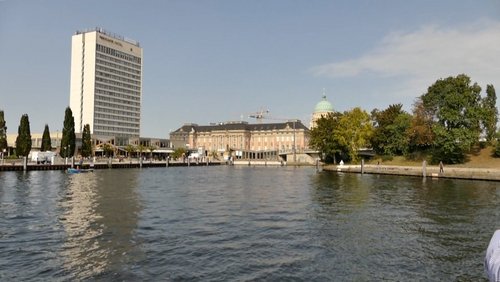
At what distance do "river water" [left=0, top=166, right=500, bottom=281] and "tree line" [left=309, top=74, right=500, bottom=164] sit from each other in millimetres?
55574

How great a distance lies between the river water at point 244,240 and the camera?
1564 cm

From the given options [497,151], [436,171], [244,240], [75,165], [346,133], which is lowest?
[244,240]

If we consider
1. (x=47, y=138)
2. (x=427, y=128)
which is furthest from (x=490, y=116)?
(x=47, y=138)

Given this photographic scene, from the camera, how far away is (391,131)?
10775cm

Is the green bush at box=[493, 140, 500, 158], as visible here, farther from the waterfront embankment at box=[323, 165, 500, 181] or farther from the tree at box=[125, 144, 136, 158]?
the tree at box=[125, 144, 136, 158]

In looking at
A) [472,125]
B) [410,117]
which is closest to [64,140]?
[410,117]

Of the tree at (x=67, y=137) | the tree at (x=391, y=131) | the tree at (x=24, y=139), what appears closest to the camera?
the tree at (x=391, y=131)

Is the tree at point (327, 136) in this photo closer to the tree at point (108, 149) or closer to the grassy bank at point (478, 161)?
the grassy bank at point (478, 161)

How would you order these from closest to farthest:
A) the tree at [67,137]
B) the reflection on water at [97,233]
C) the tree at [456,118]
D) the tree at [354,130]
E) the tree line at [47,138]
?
the reflection on water at [97,233] → the tree at [456,118] → the tree at [354,130] → the tree line at [47,138] → the tree at [67,137]

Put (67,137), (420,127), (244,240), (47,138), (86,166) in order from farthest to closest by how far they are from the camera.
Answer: (47,138) → (67,137) → (86,166) → (420,127) → (244,240)

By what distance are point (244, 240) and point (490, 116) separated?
85.2 meters

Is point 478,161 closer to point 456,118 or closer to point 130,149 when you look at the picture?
point 456,118

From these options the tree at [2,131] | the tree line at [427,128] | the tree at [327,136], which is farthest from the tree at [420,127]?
the tree at [2,131]

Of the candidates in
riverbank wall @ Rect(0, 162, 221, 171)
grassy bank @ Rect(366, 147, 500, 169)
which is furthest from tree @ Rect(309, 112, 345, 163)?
riverbank wall @ Rect(0, 162, 221, 171)
